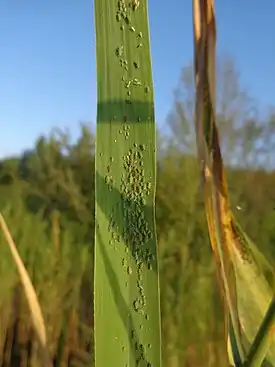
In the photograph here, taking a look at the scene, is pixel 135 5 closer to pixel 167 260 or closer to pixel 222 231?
Result: pixel 222 231

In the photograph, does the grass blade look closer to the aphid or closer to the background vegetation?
the aphid

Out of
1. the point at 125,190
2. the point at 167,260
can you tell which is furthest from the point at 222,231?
the point at 167,260

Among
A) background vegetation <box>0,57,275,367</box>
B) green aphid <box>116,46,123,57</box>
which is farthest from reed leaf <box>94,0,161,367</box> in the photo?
background vegetation <box>0,57,275,367</box>

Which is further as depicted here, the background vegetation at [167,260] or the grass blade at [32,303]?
the background vegetation at [167,260]

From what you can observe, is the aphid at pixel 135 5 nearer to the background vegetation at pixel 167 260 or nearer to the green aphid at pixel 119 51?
the green aphid at pixel 119 51

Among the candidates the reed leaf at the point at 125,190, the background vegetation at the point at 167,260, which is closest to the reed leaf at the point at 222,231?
the reed leaf at the point at 125,190

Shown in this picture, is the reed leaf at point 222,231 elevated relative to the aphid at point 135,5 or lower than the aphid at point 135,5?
lower

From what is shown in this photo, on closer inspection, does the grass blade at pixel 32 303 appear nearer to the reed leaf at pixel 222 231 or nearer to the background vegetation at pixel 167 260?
the reed leaf at pixel 222 231

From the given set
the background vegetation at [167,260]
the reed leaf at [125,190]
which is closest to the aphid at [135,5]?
the reed leaf at [125,190]
